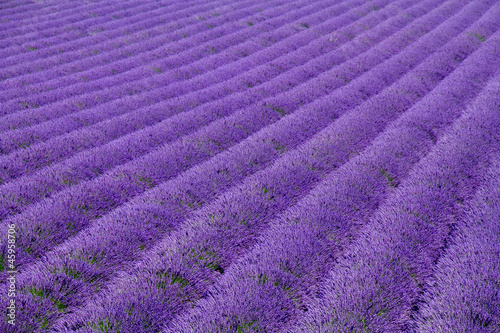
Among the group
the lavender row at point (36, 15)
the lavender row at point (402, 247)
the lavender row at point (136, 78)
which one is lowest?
the lavender row at point (402, 247)

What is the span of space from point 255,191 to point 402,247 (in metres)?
1.17

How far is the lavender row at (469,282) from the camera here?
69.4 inches

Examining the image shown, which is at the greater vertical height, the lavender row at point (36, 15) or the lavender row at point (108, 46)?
the lavender row at point (36, 15)

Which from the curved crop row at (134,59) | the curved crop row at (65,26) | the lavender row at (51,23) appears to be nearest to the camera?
the curved crop row at (134,59)

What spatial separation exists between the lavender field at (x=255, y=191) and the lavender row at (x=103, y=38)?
0.28 feet

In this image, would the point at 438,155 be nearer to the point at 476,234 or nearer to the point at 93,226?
the point at 476,234

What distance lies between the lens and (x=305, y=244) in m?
2.31

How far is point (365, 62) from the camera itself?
5.80 m

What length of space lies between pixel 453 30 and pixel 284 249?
712cm

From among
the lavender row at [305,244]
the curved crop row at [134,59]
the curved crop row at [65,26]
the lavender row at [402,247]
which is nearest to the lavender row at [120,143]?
the curved crop row at [134,59]

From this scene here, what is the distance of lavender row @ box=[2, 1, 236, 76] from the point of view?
19.8 feet

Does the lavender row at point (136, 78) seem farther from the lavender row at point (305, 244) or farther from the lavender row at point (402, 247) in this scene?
the lavender row at point (402, 247)

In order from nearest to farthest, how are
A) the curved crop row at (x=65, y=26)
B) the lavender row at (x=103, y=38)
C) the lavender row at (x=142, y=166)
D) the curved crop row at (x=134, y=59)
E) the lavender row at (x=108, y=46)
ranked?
the lavender row at (x=142, y=166) < the curved crop row at (x=134, y=59) < the lavender row at (x=108, y=46) < the lavender row at (x=103, y=38) < the curved crop row at (x=65, y=26)

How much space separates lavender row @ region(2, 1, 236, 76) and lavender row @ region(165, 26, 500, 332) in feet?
17.1
